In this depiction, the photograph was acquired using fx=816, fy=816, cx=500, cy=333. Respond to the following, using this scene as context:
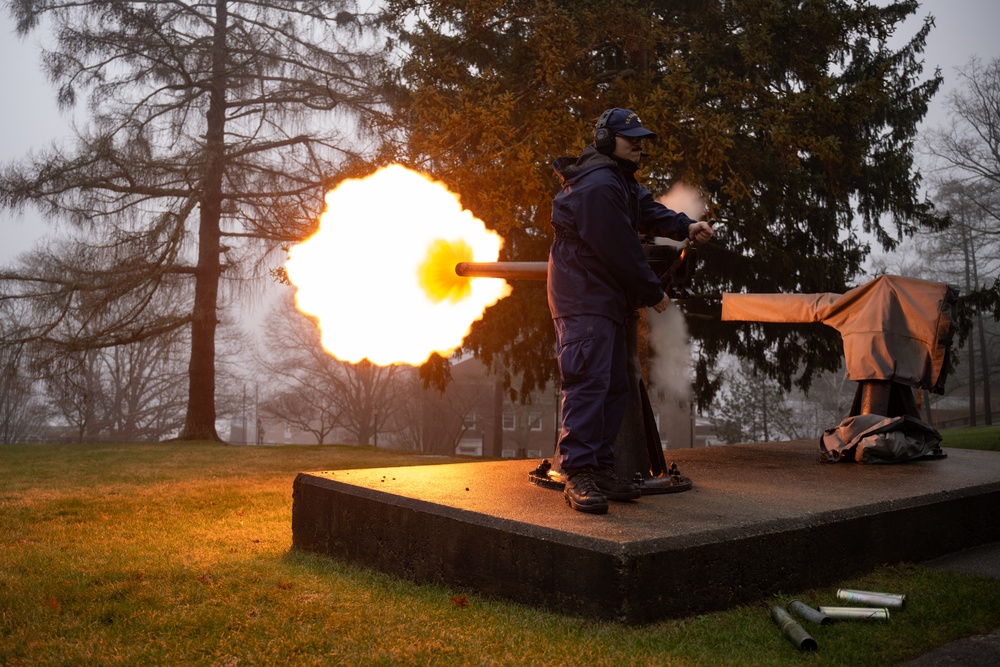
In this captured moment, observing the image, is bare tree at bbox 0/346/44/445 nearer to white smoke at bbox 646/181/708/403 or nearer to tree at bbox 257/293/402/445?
tree at bbox 257/293/402/445

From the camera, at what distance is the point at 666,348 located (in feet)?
49.8

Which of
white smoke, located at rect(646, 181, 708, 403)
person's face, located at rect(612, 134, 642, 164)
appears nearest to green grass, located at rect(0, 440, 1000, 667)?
person's face, located at rect(612, 134, 642, 164)

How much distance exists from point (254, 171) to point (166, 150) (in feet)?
6.95

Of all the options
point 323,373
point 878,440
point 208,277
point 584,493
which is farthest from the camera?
point 323,373

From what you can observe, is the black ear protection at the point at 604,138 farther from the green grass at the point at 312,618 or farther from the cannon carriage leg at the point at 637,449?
the green grass at the point at 312,618

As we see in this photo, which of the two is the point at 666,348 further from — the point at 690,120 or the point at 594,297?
the point at 594,297

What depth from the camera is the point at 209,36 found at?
2048 cm

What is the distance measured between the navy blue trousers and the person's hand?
933 mm

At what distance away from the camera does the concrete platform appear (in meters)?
3.81

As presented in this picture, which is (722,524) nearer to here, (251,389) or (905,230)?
(905,230)

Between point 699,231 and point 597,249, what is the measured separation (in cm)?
92

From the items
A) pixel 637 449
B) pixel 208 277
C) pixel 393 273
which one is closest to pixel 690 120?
Result: pixel 393 273

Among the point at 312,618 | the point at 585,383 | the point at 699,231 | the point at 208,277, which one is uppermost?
the point at 208,277

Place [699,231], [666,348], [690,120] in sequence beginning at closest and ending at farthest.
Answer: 1. [699,231]
2. [690,120]
3. [666,348]
